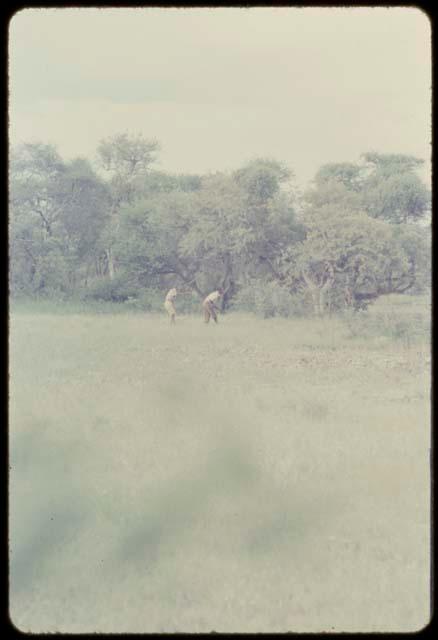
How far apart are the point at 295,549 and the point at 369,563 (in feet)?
0.87

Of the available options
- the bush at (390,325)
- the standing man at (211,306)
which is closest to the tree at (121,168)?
the standing man at (211,306)

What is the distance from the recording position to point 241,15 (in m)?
3.75

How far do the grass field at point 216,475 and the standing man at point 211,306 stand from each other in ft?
0.16

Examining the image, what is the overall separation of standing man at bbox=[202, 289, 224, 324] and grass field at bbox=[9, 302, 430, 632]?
48mm

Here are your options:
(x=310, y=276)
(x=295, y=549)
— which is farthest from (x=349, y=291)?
(x=295, y=549)

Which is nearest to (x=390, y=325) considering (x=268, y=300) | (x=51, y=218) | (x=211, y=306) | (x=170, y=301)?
(x=268, y=300)

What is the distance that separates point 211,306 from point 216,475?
25.0 inches

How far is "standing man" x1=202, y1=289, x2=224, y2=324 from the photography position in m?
3.89

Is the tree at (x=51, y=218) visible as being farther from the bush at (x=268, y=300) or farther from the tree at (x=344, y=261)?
the tree at (x=344, y=261)

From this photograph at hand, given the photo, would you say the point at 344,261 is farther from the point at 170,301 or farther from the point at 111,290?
the point at 111,290

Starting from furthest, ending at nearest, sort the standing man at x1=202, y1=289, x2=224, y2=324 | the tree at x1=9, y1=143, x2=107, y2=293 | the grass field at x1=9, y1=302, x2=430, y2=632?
the standing man at x1=202, y1=289, x2=224, y2=324, the tree at x1=9, y1=143, x2=107, y2=293, the grass field at x1=9, y1=302, x2=430, y2=632

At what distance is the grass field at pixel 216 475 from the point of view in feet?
11.9

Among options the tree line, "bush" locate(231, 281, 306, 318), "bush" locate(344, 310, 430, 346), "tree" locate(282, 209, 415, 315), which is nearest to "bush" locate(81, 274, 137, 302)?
the tree line

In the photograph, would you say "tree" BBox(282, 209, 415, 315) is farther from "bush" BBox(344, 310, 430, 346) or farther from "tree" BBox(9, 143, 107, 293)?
"tree" BBox(9, 143, 107, 293)
